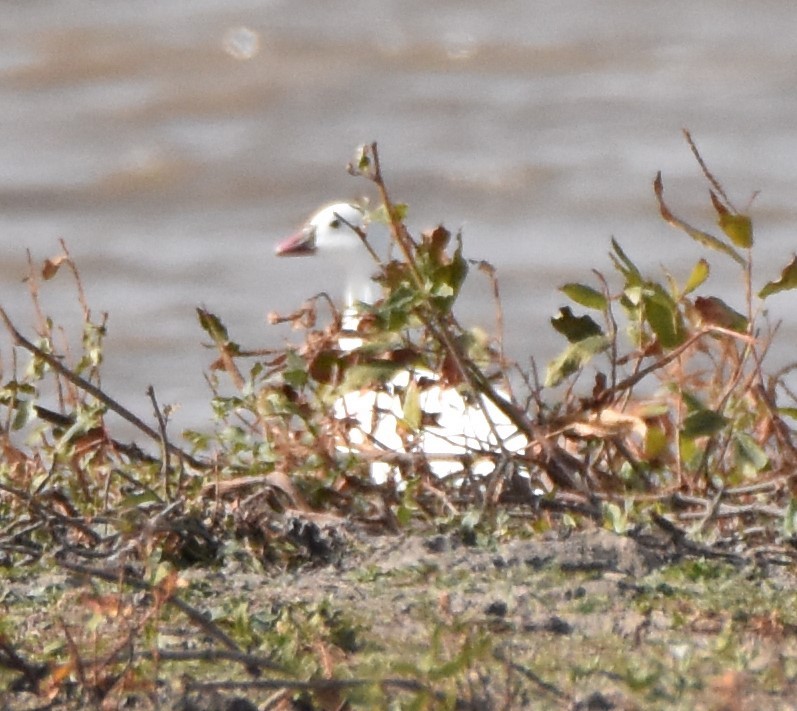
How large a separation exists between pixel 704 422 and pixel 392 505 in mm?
548

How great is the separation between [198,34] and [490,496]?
30.0 feet

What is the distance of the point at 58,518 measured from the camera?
2.70 meters

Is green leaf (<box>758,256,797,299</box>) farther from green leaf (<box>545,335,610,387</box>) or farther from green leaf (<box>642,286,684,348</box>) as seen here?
green leaf (<box>545,335,610,387</box>)

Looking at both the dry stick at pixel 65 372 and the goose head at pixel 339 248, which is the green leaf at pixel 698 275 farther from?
the goose head at pixel 339 248

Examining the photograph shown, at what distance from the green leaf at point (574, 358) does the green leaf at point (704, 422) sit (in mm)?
195

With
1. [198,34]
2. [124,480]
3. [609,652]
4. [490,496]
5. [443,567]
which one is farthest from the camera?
[198,34]

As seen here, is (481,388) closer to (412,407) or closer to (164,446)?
(412,407)

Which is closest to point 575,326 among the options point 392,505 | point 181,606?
point 392,505

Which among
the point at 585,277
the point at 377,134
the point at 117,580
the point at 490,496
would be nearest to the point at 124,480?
the point at 490,496

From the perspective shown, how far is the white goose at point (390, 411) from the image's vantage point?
9.35ft

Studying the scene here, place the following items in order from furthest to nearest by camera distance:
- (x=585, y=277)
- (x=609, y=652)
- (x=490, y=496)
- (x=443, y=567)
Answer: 1. (x=585, y=277)
2. (x=490, y=496)
3. (x=443, y=567)
4. (x=609, y=652)

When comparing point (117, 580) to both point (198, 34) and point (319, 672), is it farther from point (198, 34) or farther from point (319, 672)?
point (198, 34)

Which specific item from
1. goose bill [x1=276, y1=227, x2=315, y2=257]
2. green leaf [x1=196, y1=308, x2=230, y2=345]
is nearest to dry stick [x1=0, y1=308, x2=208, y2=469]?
green leaf [x1=196, y1=308, x2=230, y2=345]

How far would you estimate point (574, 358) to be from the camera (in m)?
2.70
